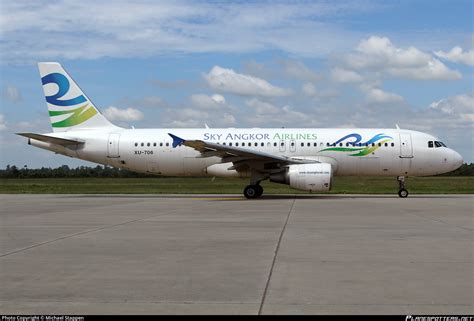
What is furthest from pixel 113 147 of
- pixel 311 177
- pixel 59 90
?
pixel 311 177

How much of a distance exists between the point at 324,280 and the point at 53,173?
283ft

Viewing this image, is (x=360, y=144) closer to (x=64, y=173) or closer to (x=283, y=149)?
(x=283, y=149)

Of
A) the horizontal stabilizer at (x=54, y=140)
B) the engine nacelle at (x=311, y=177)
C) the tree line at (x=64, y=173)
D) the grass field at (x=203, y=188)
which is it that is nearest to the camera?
the engine nacelle at (x=311, y=177)

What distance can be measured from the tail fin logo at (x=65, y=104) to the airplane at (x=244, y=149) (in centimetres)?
5

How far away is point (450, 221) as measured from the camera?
14688 millimetres

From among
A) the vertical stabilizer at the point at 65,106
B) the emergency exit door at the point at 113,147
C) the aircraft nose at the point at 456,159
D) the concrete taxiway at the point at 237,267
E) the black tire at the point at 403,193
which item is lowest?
the concrete taxiway at the point at 237,267

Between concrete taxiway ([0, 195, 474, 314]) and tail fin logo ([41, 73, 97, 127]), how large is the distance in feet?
48.8

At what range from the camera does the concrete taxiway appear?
19.0 feet

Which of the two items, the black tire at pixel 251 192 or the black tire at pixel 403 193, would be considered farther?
the black tire at pixel 403 193

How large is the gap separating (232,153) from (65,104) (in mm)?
9248

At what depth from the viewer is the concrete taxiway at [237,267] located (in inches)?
229

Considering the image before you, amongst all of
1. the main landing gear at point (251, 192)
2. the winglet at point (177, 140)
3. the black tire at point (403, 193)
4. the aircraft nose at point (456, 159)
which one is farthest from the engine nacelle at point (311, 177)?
the aircraft nose at point (456, 159)

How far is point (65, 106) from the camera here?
1133 inches

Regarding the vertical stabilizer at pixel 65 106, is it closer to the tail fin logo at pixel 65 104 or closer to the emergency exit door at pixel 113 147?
the tail fin logo at pixel 65 104
